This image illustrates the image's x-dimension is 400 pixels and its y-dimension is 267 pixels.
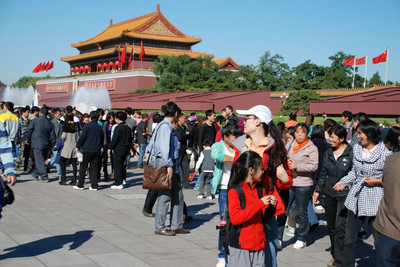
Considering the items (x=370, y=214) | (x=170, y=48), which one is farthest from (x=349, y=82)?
(x=370, y=214)

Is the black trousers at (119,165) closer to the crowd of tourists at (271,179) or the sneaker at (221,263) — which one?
the crowd of tourists at (271,179)

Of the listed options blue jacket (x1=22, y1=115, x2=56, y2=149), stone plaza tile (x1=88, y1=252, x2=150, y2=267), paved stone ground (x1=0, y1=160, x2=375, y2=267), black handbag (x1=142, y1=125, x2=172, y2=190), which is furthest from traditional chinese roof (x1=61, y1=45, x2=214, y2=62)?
stone plaza tile (x1=88, y1=252, x2=150, y2=267)

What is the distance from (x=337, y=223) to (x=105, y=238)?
2726 millimetres

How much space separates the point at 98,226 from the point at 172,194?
1.11 meters

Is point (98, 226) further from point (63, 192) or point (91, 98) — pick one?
point (91, 98)

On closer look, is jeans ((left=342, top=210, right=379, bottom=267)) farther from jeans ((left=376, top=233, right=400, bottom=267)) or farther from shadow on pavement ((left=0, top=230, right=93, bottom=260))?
shadow on pavement ((left=0, top=230, right=93, bottom=260))

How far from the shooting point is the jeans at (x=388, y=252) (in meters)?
3.47

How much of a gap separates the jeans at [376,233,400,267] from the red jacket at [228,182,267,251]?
0.86 meters

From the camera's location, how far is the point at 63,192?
9.22m

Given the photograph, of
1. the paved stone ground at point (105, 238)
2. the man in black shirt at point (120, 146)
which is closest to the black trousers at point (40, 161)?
the man in black shirt at point (120, 146)

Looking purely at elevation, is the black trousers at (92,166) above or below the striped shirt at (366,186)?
below

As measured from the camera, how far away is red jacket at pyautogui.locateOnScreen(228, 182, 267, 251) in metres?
3.46

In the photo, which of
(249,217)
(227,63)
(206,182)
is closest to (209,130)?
(206,182)

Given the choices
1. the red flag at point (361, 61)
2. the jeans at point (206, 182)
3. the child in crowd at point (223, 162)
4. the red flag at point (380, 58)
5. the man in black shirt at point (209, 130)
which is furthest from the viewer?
the red flag at point (361, 61)
